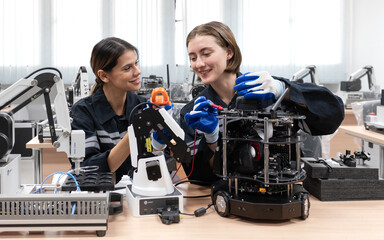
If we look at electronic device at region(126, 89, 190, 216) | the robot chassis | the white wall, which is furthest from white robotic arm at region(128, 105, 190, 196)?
the white wall

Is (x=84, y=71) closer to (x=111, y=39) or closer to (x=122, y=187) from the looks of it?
(x=111, y=39)

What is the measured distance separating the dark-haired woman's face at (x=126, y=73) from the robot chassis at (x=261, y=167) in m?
0.73

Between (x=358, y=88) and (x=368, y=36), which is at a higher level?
(x=368, y=36)

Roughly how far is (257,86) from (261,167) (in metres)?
0.26

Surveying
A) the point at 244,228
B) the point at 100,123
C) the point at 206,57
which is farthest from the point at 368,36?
the point at 244,228

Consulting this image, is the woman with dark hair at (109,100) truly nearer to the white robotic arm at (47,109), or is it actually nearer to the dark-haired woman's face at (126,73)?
the dark-haired woman's face at (126,73)

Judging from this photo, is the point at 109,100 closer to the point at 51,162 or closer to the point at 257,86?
the point at 257,86

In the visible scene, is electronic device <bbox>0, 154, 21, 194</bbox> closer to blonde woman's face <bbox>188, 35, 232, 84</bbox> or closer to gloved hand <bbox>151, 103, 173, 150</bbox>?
gloved hand <bbox>151, 103, 173, 150</bbox>

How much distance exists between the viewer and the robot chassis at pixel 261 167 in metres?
1.21

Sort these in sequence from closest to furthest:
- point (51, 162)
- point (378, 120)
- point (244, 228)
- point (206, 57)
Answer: point (244, 228) → point (206, 57) → point (378, 120) → point (51, 162)

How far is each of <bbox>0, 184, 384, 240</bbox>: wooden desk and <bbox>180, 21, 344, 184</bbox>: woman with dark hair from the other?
0.24 meters

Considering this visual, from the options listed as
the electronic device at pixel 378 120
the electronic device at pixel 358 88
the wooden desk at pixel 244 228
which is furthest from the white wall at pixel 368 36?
the wooden desk at pixel 244 228

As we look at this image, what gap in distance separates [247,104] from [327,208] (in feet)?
1.42

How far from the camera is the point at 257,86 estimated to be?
133cm
